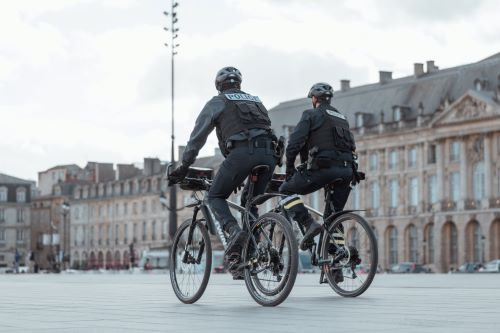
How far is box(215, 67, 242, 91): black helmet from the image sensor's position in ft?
37.8

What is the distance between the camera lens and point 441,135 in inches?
3450

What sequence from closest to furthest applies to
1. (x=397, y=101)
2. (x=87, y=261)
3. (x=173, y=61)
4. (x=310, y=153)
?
(x=310, y=153), (x=173, y=61), (x=397, y=101), (x=87, y=261)

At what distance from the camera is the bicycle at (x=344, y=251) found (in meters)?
11.8

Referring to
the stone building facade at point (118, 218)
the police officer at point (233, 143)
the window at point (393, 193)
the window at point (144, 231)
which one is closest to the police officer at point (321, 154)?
the police officer at point (233, 143)

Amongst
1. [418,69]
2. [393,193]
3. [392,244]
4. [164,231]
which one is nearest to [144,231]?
[164,231]

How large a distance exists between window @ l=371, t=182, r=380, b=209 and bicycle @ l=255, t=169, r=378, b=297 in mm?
82945

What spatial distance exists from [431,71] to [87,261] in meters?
56.7

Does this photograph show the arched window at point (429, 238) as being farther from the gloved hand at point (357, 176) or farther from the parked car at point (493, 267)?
the gloved hand at point (357, 176)

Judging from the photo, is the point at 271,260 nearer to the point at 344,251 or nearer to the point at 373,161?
the point at 344,251

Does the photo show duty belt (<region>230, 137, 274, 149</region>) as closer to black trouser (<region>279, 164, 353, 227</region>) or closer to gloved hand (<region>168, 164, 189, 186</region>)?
gloved hand (<region>168, 164, 189, 186</region>)

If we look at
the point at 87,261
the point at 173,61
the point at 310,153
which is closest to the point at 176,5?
the point at 173,61

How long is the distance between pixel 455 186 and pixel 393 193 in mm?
7139

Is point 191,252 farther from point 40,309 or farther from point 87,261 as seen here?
point 87,261

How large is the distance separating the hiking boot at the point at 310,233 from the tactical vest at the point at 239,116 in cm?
115
